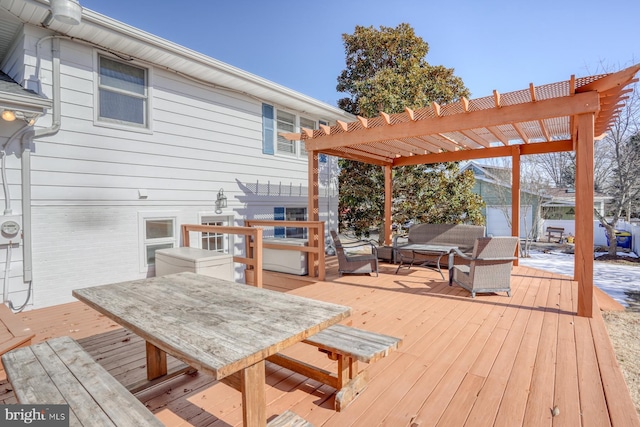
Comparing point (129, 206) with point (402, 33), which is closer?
point (129, 206)

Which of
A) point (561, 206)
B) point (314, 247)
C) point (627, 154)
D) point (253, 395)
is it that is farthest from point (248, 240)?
point (561, 206)

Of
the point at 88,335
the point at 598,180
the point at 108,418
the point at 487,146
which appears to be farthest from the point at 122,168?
the point at 598,180

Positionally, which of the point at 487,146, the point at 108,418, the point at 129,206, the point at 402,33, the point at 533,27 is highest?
the point at 402,33

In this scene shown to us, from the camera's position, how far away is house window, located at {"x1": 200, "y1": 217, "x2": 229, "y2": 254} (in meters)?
6.34

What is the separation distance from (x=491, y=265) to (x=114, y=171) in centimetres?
585

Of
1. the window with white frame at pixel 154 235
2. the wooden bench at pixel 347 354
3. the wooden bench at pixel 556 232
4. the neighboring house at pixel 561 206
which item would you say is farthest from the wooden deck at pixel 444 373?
the neighboring house at pixel 561 206

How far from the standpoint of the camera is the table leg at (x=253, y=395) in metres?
1.55

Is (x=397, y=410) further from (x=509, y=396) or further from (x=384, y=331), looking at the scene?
(x=384, y=331)

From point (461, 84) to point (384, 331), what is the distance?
402 inches

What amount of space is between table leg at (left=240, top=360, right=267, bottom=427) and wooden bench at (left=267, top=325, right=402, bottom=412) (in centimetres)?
65

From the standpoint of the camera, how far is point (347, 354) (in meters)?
2.06

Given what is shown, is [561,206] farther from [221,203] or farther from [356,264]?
[221,203]

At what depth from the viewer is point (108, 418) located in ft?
4.57

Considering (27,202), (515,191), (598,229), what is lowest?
(598,229)
